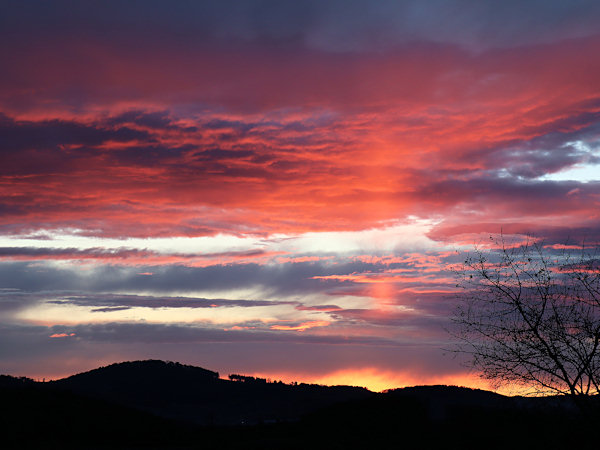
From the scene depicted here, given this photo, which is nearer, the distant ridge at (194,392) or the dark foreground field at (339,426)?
the dark foreground field at (339,426)

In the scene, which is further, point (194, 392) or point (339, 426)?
point (194, 392)

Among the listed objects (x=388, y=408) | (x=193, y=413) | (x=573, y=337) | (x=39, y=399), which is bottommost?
(x=193, y=413)

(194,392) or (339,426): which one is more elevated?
(339,426)

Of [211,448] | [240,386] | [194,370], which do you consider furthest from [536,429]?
[194,370]

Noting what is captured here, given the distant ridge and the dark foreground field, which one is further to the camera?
the distant ridge

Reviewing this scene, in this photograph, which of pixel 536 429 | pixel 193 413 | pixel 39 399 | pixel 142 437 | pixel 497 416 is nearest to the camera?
pixel 536 429

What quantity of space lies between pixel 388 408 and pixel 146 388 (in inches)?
4690

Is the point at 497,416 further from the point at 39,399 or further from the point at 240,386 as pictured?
the point at 240,386

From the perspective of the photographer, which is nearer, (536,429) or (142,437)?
(536,429)

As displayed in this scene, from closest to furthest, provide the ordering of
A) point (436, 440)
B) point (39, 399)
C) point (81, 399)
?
point (436, 440) < point (39, 399) < point (81, 399)

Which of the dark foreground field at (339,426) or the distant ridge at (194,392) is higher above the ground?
the dark foreground field at (339,426)

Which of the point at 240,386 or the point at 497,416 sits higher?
the point at 497,416

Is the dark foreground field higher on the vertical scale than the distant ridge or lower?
higher

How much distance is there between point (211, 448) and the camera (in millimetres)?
33125
